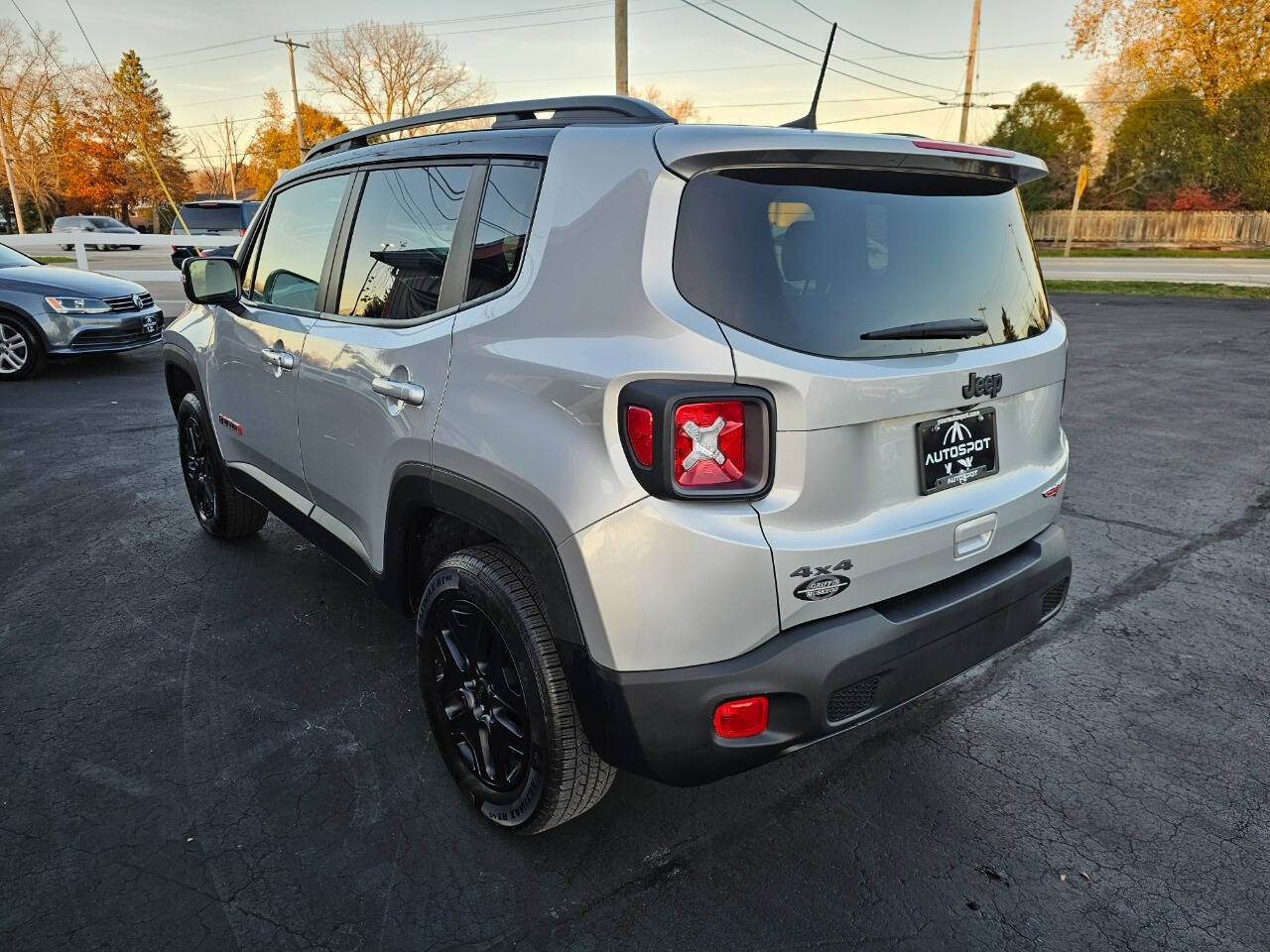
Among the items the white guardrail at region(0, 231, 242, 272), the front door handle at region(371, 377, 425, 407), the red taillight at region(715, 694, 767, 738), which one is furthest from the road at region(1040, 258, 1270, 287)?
the red taillight at region(715, 694, 767, 738)

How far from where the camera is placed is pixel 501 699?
7.69 feet

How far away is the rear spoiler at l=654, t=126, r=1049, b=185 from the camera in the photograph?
195 cm

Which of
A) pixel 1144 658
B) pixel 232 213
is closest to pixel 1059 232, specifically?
pixel 232 213

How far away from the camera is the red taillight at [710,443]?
183 cm

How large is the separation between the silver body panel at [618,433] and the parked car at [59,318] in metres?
8.81

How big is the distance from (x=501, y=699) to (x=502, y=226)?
1270mm

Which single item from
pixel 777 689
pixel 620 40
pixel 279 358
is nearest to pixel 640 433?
pixel 777 689

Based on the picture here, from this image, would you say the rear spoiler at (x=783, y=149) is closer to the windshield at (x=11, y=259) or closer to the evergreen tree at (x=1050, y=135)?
the windshield at (x=11, y=259)


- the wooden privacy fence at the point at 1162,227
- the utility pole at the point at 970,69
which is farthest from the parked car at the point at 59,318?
the wooden privacy fence at the point at 1162,227

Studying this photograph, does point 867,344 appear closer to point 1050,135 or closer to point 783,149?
point 783,149

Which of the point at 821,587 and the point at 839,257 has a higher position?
the point at 839,257

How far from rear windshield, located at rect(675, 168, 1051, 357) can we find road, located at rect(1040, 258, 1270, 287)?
67.1 ft

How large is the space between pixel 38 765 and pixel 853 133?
9.88 feet

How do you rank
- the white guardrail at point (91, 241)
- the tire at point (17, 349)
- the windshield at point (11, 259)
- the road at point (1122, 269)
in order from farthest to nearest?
the road at point (1122, 269)
the white guardrail at point (91, 241)
the windshield at point (11, 259)
the tire at point (17, 349)
